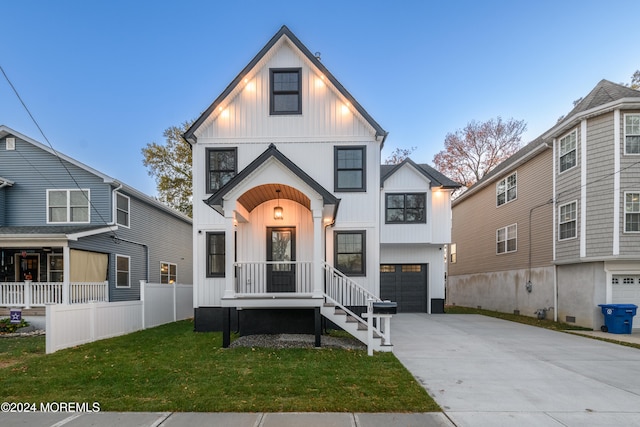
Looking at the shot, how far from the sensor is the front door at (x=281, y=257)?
1036cm

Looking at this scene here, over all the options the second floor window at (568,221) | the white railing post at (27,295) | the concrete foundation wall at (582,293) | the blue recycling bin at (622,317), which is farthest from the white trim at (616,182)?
the white railing post at (27,295)

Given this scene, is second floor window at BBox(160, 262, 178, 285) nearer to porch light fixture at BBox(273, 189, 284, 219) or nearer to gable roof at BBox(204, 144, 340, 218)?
porch light fixture at BBox(273, 189, 284, 219)

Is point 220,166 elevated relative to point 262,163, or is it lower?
elevated

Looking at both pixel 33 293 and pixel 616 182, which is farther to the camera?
pixel 33 293

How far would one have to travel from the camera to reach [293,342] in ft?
28.4

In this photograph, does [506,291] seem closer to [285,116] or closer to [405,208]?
[405,208]

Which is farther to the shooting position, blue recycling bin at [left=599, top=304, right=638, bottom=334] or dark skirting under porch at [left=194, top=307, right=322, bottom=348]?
blue recycling bin at [left=599, top=304, right=638, bottom=334]

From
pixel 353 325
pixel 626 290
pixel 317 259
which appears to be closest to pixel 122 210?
pixel 317 259

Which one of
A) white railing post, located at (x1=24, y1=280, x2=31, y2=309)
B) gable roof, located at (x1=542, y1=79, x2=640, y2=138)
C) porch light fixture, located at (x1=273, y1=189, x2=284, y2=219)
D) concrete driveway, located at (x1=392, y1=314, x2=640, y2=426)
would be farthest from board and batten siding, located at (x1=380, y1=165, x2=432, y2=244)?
white railing post, located at (x1=24, y1=280, x2=31, y2=309)

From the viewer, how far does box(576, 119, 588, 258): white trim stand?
38.4 ft

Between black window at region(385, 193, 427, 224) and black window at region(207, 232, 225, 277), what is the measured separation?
7662 mm

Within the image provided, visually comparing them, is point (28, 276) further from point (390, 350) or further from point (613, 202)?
point (613, 202)

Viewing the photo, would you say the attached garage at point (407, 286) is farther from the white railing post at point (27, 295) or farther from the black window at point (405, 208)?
the white railing post at point (27, 295)

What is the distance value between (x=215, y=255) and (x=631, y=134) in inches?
552
